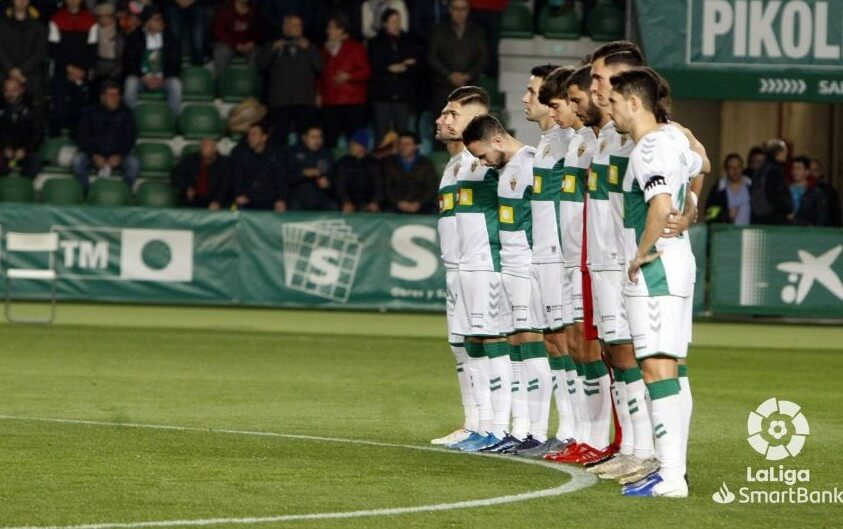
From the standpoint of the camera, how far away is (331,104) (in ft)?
83.0

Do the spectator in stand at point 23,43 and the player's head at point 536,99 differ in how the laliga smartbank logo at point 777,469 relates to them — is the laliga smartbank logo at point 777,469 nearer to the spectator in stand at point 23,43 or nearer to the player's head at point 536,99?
the player's head at point 536,99

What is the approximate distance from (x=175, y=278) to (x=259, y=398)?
9456mm

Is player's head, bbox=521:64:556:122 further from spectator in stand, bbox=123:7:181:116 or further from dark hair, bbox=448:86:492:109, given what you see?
spectator in stand, bbox=123:7:181:116

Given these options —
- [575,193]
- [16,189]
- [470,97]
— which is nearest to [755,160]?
[16,189]

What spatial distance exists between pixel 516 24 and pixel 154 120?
6.15 meters

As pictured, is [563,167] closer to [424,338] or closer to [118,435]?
[118,435]

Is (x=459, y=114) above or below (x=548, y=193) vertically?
above

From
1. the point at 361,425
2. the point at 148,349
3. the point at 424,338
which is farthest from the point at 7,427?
the point at 424,338

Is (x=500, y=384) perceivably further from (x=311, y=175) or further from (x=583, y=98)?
(x=311, y=175)

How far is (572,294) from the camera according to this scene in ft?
33.0

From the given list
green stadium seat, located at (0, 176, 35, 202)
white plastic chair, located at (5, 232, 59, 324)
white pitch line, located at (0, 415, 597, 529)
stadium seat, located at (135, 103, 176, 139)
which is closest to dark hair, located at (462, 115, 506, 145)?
white pitch line, located at (0, 415, 597, 529)

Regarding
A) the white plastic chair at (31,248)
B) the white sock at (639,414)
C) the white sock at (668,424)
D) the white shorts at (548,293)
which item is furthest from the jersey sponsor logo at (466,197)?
the white plastic chair at (31,248)

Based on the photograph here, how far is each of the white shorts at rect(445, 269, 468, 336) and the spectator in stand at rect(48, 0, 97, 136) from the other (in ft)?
50.6

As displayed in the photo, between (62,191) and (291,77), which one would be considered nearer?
(62,191)
